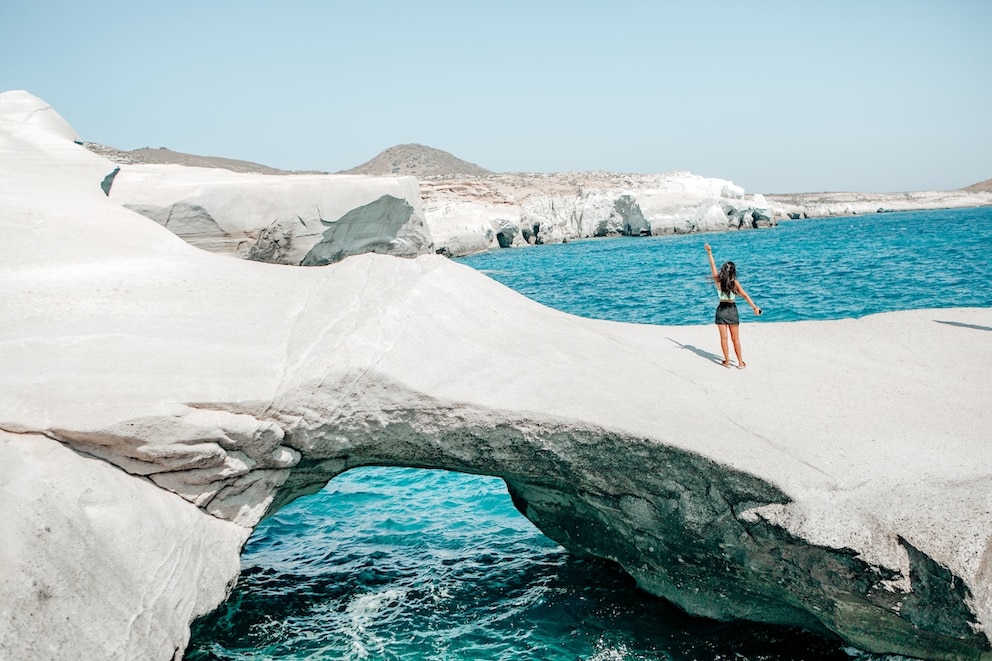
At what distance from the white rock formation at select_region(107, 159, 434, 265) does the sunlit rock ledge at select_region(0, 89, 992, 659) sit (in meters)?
7.67

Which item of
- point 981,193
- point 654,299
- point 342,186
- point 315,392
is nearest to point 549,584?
point 315,392

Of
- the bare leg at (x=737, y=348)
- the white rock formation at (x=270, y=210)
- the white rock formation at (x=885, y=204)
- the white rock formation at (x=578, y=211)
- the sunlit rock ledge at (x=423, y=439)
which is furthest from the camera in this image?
the white rock formation at (x=885, y=204)

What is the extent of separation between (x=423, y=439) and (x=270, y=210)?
1260 cm

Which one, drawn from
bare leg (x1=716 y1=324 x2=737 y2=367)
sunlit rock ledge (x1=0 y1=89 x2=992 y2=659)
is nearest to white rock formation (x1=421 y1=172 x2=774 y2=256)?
bare leg (x1=716 y1=324 x2=737 y2=367)

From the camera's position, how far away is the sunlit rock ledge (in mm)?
5383

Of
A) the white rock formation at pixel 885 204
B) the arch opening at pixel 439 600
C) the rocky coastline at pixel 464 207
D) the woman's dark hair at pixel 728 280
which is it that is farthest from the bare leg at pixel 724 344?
the white rock formation at pixel 885 204

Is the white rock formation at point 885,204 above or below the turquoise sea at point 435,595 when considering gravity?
above

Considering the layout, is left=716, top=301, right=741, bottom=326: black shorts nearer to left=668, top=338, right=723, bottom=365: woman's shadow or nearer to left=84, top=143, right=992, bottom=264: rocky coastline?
left=668, top=338, right=723, bottom=365: woman's shadow

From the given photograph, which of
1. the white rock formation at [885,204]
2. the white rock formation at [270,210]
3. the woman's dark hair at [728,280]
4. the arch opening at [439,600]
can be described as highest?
the white rock formation at [885,204]

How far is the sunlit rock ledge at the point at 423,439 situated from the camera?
5.38m

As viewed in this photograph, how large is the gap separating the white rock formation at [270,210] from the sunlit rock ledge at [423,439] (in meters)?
7.67

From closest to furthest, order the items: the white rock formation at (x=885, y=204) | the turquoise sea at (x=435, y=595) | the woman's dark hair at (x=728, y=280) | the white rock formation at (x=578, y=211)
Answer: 1. the turquoise sea at (x=435, y=595)
2. the woman's dark hair at (x=728, y=280)
3. the white rock formation at (x=578, y=211)
4. the white rock formation at (x=885, y=204)

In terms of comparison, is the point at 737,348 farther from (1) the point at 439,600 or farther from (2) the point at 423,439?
(1) the point at 439,600

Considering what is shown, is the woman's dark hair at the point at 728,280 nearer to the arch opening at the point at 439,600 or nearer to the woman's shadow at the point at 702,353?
the woman's shadow at the point at 702,353
